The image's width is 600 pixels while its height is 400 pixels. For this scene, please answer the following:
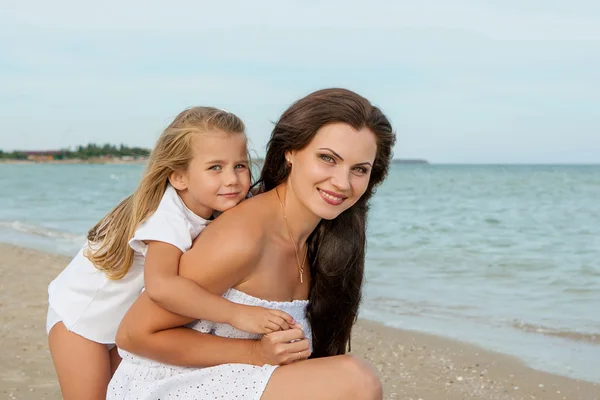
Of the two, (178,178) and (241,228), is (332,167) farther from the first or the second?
(178,178)

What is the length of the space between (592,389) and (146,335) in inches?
172

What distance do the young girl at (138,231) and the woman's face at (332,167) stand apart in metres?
0.36

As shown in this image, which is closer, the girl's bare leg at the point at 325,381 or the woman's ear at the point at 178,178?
the girl's bare leg at the point at 325,381

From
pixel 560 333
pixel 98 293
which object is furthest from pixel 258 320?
pixel 560 333

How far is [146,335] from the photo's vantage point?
9.00 ft

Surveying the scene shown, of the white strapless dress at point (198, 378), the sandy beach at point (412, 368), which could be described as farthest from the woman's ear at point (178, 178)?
the sandy beach at point (412, 368)

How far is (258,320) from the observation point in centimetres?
271

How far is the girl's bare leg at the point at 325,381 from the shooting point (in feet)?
8.58

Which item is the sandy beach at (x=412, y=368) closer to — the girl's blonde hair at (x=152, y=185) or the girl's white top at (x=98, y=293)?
Result: the girl's white top at (x=98, y=293)

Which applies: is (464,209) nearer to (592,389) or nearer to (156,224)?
(592,389)

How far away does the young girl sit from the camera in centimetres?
315

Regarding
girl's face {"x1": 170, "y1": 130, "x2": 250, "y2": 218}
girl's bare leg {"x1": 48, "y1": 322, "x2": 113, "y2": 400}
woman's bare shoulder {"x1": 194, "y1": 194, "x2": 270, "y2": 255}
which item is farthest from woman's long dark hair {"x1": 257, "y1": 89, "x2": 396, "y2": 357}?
girl's bare leg {"x1": 48, "y1": 322, "x2": 113, "y2": 400}

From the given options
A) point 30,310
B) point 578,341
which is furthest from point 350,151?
point 30,310

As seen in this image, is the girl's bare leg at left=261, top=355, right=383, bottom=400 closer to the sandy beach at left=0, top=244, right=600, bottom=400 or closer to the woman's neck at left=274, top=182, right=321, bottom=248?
the woman's neck at left=274, top=182, right=321, bottom=248
